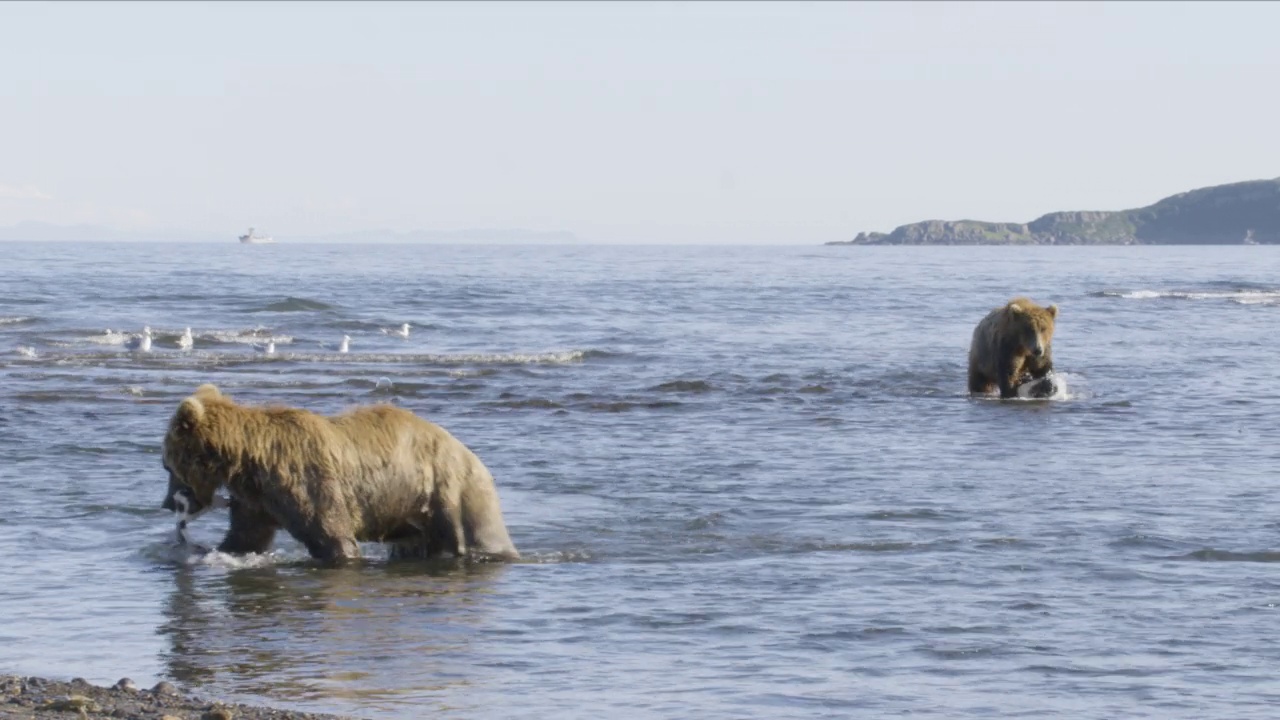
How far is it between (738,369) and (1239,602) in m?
18.3

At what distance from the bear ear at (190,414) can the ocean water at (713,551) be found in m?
1.00

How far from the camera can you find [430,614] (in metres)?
10.6

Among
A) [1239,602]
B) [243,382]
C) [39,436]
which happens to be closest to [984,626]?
[1239,602]

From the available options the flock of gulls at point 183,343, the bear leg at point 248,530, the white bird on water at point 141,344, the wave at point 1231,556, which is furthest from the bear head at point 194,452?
the white bird on water at point 141,344

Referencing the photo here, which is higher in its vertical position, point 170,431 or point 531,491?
point 170,431

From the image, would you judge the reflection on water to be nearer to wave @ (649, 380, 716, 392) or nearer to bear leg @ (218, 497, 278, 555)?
bear leg @ (218, 497, 278, 555)

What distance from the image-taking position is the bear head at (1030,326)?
2367cm

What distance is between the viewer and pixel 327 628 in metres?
10.1

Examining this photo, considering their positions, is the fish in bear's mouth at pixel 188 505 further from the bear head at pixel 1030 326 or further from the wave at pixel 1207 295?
the wave at pixel 1207 295

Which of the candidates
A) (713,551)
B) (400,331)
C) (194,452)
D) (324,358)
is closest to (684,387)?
(324,358)

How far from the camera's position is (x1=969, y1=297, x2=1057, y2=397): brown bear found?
2375 cm

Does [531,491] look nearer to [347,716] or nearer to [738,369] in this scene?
[347,716]

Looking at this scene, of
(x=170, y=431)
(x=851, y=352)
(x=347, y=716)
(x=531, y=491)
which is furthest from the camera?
(x=851, y=352)

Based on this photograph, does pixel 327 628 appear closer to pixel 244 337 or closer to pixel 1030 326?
pixel 1030 326
